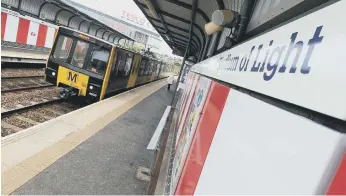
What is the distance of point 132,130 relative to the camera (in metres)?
8.80

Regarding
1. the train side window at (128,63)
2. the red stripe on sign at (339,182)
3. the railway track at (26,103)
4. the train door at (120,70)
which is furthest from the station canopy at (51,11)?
the red stripe on sign at (339,182)

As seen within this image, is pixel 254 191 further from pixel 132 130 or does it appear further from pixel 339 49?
pixel 132 130

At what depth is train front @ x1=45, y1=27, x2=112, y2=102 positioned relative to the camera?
12266 mm

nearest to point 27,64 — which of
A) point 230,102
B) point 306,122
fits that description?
point 230,102

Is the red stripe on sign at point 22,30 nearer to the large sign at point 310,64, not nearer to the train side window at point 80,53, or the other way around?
the train side window at point 80,53

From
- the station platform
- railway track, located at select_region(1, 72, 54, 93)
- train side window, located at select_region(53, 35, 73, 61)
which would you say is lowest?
railway track, located at select_region(1, 72, 54, 93)

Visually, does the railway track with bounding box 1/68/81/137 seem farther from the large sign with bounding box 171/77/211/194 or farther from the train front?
the large sign with bounding box 171/77/211/194

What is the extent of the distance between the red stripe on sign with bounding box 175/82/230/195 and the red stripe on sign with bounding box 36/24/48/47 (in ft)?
62.6

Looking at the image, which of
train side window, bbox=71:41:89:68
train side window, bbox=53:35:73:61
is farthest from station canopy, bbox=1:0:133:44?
train side window, bbox=71:41:89:68

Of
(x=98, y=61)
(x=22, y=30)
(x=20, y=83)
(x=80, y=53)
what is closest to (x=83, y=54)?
(x=80, y=53)

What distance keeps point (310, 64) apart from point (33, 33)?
2052 cm

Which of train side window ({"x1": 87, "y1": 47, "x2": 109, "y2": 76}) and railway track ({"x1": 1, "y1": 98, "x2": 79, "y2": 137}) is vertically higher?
train side window ({"x1": 87, "y1": 47, "x2": 109, "y2": 76})

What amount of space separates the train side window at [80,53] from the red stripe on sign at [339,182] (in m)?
11.9

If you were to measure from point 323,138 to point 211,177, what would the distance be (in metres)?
1.41
